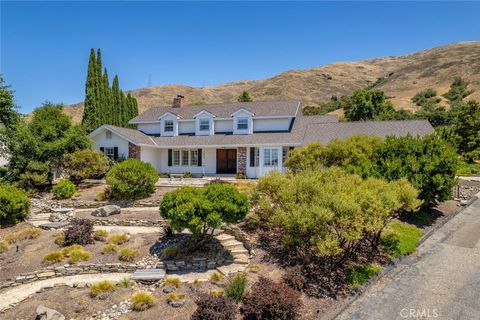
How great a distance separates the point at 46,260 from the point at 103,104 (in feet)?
82.8

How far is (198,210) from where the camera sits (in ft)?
39.9

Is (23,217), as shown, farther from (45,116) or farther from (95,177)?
(45,116)

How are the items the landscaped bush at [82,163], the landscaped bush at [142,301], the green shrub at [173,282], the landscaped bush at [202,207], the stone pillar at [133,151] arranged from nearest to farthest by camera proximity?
1. the landscaped bush at [142,301]
2. the green shrub at [173,282]
3. the landscaped bush at [202,207]
4. the landscaped bush at [82,163]
5. the stone pillar at [133,151]

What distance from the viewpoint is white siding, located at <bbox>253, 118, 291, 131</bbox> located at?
29.5m

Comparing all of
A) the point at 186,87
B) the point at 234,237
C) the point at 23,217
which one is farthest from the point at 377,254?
the point at 186,87

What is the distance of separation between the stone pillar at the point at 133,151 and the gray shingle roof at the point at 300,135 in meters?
0.63

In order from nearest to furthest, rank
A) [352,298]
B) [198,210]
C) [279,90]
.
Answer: [352,298]
[198,210]
[279,90]

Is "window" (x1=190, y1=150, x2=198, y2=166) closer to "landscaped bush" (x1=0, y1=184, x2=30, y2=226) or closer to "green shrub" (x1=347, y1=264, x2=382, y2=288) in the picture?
"landscaped bush" (x1=0, y1=184, x2=30, y2=226)

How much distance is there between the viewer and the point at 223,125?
3128 centimetres

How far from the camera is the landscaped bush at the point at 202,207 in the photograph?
39.4 feet

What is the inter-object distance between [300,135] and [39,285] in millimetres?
22015

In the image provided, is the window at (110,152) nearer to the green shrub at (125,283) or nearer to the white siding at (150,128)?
the white siding at (150,128)

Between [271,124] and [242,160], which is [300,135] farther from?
[242,160]

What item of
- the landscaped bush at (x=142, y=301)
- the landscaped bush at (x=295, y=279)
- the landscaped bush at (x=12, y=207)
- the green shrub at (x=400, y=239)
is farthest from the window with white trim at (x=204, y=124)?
the landscaped bush at (x=142, y=301)
